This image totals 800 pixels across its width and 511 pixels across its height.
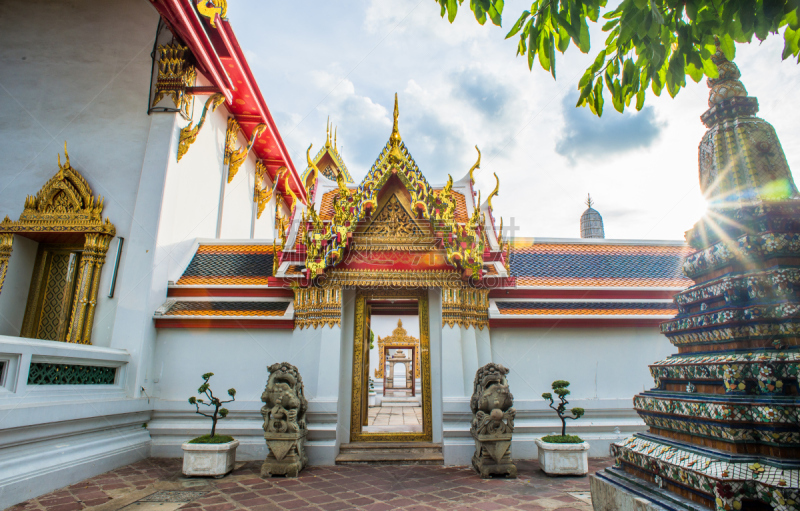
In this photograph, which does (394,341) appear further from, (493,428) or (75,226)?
(493,428)

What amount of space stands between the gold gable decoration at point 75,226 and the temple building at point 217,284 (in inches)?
1.1

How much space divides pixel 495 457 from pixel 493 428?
0.30 meters

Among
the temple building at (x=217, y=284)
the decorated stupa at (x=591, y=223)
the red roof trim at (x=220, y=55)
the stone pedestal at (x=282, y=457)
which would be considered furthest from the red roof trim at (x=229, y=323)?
the decorated stupa at (x=591, y=223)

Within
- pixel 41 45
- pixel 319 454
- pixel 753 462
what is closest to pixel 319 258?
pixel 319 454

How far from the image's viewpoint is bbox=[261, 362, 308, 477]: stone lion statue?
4770 millimetres

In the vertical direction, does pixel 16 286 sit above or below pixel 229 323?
above

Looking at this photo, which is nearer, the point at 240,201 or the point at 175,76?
the point at 175,76

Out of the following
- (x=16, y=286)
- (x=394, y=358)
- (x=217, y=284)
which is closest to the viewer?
(x=16, y=286)

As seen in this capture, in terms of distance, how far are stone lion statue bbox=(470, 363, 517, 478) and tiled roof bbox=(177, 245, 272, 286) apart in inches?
144

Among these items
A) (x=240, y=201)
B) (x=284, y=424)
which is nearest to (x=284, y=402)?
(x=284, y=424)

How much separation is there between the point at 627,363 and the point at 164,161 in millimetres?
7394

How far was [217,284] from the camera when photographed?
6.59m

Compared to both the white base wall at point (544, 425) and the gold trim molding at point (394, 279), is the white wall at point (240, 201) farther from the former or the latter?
the white base wall at point (544, 425)

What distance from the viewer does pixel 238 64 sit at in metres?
8.02
